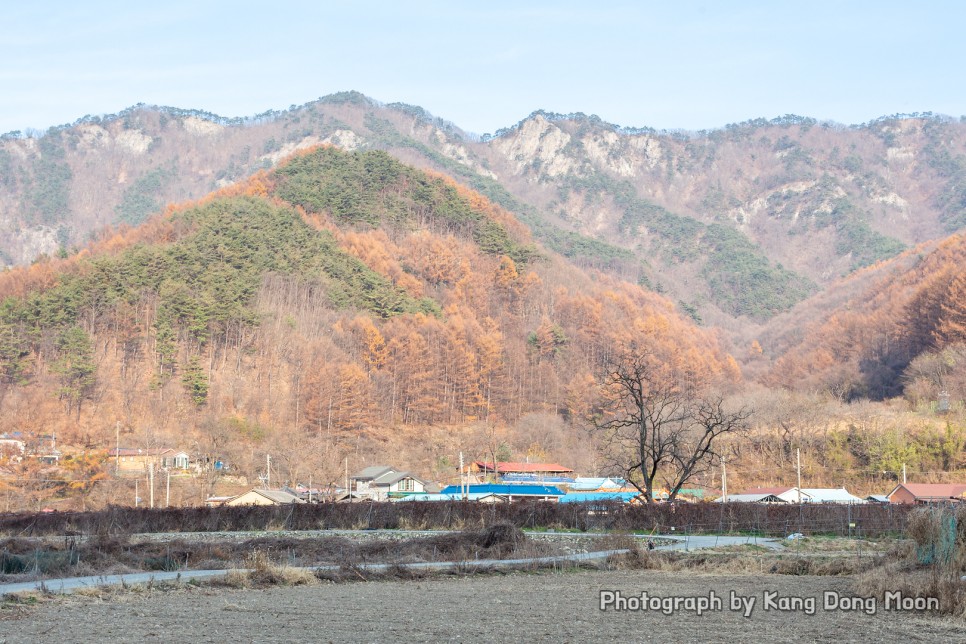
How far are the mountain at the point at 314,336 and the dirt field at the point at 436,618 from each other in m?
55.9

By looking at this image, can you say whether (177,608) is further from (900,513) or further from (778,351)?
(778,351)

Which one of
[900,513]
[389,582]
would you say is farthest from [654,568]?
[900,513]

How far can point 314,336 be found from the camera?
326 feet

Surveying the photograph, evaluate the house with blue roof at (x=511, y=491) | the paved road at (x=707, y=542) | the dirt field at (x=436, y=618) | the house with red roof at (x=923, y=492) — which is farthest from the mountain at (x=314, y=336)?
the dirt field at (x=436, y=618)

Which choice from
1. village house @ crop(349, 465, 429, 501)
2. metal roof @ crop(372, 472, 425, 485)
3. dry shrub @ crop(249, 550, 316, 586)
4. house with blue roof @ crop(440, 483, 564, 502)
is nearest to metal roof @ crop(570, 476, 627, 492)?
house with blue roof @ crop(440, 483, 564, 502)

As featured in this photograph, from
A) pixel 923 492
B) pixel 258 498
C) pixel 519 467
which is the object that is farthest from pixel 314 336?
pixel 923 492

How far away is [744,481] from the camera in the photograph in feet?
244

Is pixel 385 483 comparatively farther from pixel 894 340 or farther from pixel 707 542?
pixel 894 340

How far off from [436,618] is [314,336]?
83.8m

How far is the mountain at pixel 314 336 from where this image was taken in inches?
3238

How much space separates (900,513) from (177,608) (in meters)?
28.8

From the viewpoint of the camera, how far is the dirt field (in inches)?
581

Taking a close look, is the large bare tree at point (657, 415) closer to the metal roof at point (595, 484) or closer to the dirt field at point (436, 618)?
the metal roof at point (595, 484)

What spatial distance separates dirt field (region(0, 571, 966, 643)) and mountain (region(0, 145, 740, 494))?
5586 cm
